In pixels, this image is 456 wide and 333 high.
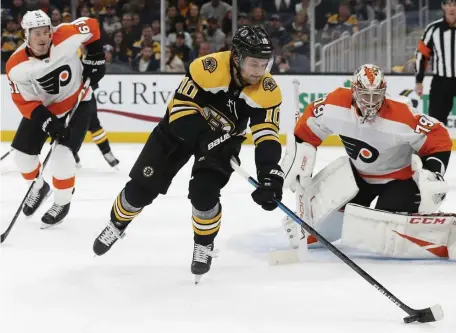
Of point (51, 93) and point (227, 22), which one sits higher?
point (51, 93)

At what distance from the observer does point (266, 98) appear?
9.71 feet

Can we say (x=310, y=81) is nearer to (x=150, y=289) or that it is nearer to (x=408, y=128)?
(x=408, y=128)

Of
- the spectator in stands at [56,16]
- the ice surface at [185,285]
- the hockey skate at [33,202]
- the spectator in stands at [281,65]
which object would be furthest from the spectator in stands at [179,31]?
the hockey skate at [33,202]

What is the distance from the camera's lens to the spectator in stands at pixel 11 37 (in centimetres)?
802

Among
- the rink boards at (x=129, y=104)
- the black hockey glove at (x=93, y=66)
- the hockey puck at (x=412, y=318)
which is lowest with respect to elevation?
the rink boards at (x=129, y=104)

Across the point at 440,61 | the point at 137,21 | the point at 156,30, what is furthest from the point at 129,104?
the point at 440,61

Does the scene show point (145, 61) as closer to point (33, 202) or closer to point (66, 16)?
point (66, 16)

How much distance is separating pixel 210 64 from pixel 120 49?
17.0 feet

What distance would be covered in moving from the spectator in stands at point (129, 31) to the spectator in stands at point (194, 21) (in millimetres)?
489

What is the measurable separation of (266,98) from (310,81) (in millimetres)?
4502

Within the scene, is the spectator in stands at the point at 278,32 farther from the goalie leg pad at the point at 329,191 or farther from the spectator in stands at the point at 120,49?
the goalie leg pad at the point at 329,191

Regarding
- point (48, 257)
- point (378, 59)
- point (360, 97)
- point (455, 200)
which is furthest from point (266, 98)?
point (378, 59)

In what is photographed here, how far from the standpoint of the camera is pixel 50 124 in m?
3.83

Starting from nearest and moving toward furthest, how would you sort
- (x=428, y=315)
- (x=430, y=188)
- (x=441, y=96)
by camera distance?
1. (x=428, y=315)
2. (x=430, y=188)
3. (x=441, y=96)
